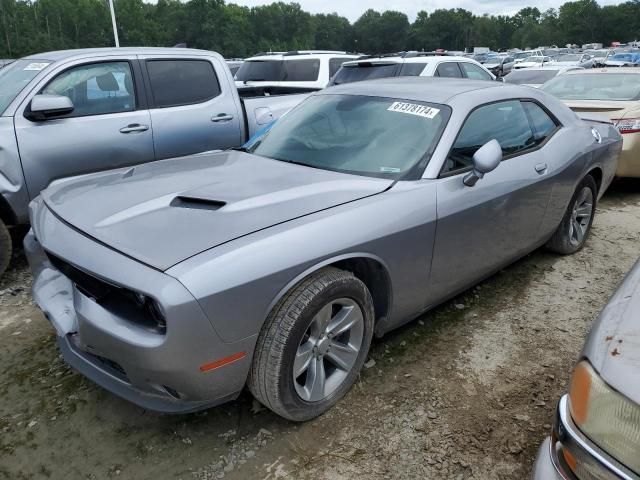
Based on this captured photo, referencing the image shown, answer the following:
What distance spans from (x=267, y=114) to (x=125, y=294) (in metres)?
3.91

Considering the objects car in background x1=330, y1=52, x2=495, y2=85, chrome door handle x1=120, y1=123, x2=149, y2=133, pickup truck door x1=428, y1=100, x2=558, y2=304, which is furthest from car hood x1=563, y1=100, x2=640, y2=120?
chrome door handle x1=120, y1=123, x2=149, y2=133

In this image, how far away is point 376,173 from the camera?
2.88 metres

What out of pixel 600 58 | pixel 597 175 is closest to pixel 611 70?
pixel 597 175

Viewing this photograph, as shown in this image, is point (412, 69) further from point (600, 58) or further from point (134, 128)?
point (600, 58)

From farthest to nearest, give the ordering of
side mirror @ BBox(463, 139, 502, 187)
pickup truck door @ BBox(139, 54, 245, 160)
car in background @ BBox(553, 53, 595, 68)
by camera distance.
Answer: car in background @ BBox(553, 53, 595, 68), pickup truck door @ BBox(139, 54, 245, 160), side mirror @ BBox(463, 139, 502, 187)

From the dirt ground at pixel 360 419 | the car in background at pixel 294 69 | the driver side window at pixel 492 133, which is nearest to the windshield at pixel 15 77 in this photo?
the dirt ground at pixel 360 419

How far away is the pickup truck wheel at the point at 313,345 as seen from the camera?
223 centimetres

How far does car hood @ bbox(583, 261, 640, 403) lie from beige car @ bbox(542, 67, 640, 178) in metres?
5.21

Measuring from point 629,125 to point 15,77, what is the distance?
6488 millimetres

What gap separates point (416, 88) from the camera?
3.42 meters

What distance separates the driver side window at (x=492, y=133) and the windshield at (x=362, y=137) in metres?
0.17

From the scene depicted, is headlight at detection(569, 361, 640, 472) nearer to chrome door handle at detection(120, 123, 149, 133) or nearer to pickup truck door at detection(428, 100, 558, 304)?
pickup truck door at detection(428, 100, 558, 304)

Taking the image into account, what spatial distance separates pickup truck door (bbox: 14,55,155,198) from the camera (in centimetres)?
413

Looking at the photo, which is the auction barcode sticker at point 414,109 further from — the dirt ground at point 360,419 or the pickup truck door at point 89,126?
the pickup truck door at point 89,126
